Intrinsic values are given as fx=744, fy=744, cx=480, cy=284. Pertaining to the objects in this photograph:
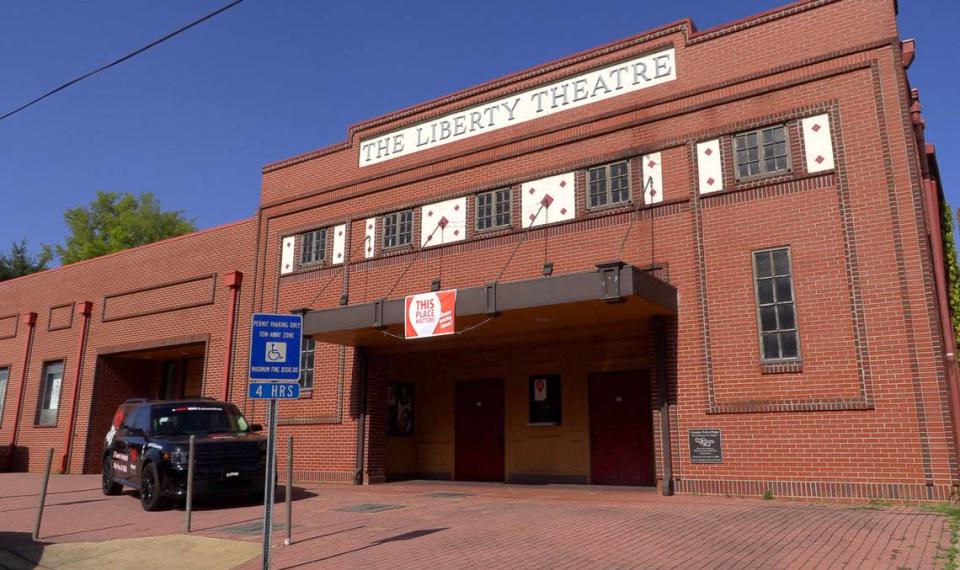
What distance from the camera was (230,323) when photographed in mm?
20031

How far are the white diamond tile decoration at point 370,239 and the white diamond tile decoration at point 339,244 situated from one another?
2.18 ft

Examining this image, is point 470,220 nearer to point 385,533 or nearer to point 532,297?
point 532,297

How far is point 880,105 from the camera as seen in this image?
1186cm

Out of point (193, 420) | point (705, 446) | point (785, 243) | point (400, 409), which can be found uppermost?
point (785, 243)

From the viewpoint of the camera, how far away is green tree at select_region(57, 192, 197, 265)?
52188mm

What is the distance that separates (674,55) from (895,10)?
3729 mm

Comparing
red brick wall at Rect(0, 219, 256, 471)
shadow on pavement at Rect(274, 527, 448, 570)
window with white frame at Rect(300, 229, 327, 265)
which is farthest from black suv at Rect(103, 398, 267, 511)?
red brick wall at Rect(0, 219, 256, 471)

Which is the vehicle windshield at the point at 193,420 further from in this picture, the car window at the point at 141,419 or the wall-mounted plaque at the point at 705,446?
the wall-mounted plaque at the point at 705,446

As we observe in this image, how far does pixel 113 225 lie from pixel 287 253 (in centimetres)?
4002

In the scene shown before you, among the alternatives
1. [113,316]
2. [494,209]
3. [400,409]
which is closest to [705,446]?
[494,209]

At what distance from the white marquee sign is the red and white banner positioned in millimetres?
4656

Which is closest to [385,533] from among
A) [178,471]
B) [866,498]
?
[178,471]

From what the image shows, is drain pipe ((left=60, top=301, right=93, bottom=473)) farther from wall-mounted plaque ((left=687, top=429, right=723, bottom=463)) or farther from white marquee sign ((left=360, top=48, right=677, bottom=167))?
wall-mounted plaque ((left=687, top=429, right=723, bottom=463))

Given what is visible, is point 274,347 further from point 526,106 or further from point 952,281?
point 952,281
